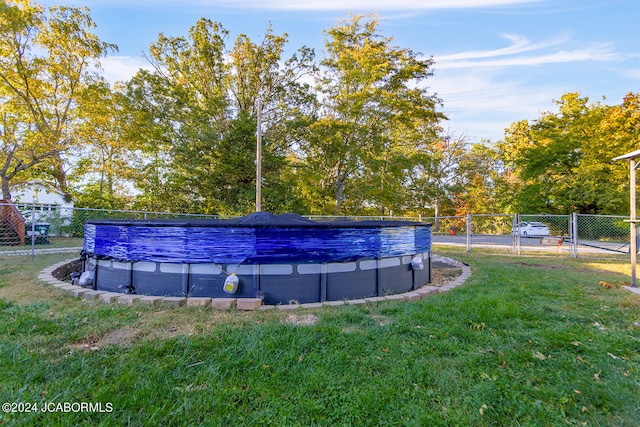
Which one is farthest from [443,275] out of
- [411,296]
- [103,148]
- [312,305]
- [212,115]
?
[103,148]

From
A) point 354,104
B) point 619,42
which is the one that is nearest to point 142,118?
point 354,104

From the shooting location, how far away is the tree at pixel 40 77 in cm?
1020

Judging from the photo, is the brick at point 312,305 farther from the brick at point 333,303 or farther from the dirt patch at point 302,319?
the dirt patch at point 302,319

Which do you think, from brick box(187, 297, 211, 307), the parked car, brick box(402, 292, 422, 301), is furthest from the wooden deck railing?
the parked car

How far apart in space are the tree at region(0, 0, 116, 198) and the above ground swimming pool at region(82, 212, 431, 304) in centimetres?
1082

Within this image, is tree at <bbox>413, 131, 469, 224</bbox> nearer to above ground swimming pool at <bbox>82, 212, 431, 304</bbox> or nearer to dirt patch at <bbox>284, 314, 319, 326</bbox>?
above ground swimming pool at <bbox>82, 212, 431, 304</bbox>

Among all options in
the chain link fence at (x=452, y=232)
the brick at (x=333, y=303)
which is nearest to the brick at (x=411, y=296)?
the brick at (x=333, y=303)

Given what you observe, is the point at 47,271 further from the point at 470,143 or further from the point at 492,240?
the point at 470,143

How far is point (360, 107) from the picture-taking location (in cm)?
1449

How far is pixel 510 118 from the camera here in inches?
826

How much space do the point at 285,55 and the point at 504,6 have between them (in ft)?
34.6

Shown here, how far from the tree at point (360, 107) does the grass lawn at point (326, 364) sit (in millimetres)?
12586

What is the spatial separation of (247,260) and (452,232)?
1460 centimetres

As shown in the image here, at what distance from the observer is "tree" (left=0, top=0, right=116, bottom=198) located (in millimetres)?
10203
